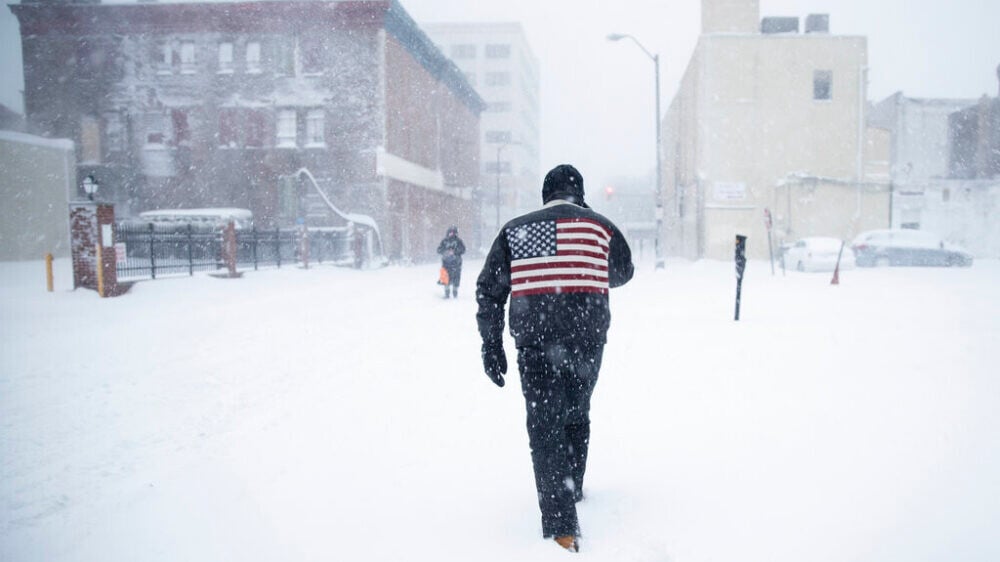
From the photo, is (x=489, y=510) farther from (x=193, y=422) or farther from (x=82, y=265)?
(x=82, y=265)

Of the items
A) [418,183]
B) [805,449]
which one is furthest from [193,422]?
[418,183]

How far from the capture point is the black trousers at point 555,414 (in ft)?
10.4

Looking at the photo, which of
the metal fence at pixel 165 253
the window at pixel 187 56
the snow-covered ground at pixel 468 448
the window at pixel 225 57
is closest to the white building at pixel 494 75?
the window at pixel 225 57

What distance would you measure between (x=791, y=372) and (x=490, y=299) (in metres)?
4.77

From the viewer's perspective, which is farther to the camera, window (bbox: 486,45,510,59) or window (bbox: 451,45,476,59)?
window (bbox: 451,45,476,59)

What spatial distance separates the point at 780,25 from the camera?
34281mm

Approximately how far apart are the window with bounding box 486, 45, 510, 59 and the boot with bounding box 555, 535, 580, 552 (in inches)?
3048

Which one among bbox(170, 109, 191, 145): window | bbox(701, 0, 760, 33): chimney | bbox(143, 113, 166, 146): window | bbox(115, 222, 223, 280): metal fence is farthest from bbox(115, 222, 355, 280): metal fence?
bbox(701, 0, 760, 33): chimney

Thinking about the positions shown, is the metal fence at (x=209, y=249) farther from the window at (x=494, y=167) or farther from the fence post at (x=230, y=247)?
the window at (x=494, y=167)

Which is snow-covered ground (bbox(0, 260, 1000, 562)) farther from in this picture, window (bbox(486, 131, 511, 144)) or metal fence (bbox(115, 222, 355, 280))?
window (bbox(486, 131, 511, 144))

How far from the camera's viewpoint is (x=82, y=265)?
547 inches

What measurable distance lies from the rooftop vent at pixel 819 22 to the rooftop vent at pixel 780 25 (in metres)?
0.79

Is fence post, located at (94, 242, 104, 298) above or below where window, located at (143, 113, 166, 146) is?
below

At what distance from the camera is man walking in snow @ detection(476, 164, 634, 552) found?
319 centimetres
